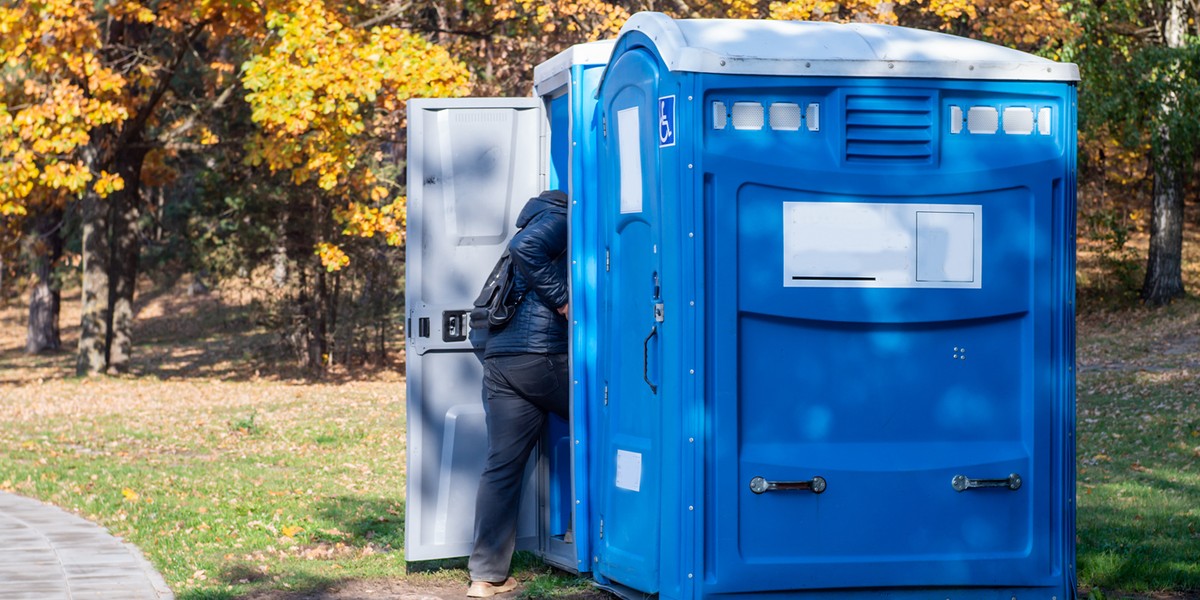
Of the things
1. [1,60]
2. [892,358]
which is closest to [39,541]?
[892,358]

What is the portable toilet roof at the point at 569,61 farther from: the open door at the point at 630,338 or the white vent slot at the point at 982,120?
the white vent slot at the point at 982,120

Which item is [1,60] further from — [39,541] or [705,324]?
[705,324]

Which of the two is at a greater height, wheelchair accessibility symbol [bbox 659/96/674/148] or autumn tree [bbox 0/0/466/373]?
autumn tree [bbox 0/0/466/373]

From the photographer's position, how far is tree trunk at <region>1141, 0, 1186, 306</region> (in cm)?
2517

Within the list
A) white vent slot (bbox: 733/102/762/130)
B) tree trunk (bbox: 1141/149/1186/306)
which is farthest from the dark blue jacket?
tree trunk (bbox: 1141/149/1186/306)

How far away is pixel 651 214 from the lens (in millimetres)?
5480

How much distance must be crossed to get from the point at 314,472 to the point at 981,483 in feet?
23.1

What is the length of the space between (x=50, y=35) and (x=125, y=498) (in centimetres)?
1233

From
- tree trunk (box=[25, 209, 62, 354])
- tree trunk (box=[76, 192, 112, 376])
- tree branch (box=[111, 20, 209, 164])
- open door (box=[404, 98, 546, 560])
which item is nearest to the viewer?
open door (box=[404, 98, 546, 560])

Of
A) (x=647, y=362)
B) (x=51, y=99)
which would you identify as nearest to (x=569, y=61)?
(x=647, y=362)

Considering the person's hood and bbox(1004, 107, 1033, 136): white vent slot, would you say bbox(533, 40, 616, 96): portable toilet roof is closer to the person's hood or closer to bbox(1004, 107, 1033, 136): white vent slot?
the person's hood

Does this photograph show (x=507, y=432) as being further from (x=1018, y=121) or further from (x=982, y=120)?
(x=1018, y=121)

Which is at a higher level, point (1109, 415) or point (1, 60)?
point (1, 60)

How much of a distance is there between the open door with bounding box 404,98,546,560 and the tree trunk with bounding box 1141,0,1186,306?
20.5m
